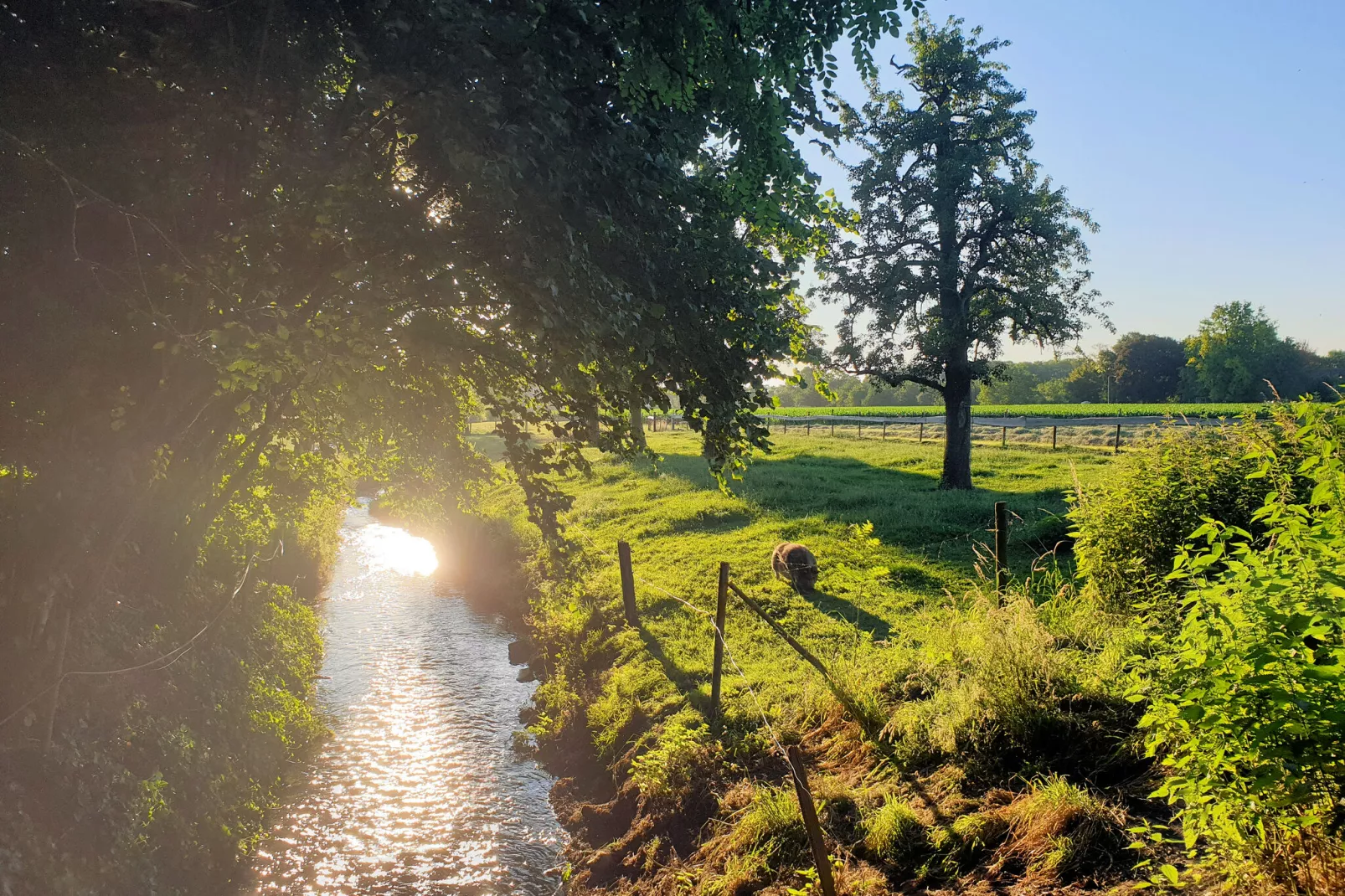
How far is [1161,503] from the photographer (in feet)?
24.2

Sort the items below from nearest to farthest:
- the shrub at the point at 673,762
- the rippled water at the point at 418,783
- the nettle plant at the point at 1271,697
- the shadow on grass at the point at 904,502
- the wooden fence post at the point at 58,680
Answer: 1. the nettle plant at the point at 1271,697
2. the wooden fence post at the point at 58,680
3. the shrub at the point at 673,762
4. the rippled water at the point at 418,783
5. the shadow on grass at the point at 904,502

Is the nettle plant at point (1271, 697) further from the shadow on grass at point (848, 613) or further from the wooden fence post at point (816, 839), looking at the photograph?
the shadow on grass at point (848, 613)

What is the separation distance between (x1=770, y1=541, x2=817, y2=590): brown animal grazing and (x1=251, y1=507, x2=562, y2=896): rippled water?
17.2 ft

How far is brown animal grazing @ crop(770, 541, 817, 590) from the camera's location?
12812 mm

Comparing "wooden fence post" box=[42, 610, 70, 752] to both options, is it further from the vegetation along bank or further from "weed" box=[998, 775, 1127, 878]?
"weed" box=[998, 775, 1127, 878]

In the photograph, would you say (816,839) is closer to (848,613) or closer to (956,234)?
(848,613)

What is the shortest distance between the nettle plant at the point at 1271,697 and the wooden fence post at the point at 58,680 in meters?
8.73

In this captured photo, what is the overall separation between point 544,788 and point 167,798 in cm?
432

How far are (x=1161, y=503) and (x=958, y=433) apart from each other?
15.5 meters

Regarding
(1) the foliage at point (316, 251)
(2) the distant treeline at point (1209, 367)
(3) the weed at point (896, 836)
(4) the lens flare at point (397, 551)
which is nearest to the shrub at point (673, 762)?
(3) the weed at point (896, 836)

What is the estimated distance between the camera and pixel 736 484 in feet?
74.4

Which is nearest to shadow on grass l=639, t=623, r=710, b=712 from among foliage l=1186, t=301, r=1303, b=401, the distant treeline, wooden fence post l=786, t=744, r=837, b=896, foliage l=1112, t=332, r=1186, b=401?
wooden fence post l=786, t=744, r=837, b=896

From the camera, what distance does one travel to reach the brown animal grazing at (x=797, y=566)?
12812 millimetres

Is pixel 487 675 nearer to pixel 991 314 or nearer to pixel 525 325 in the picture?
pixel 525 325
